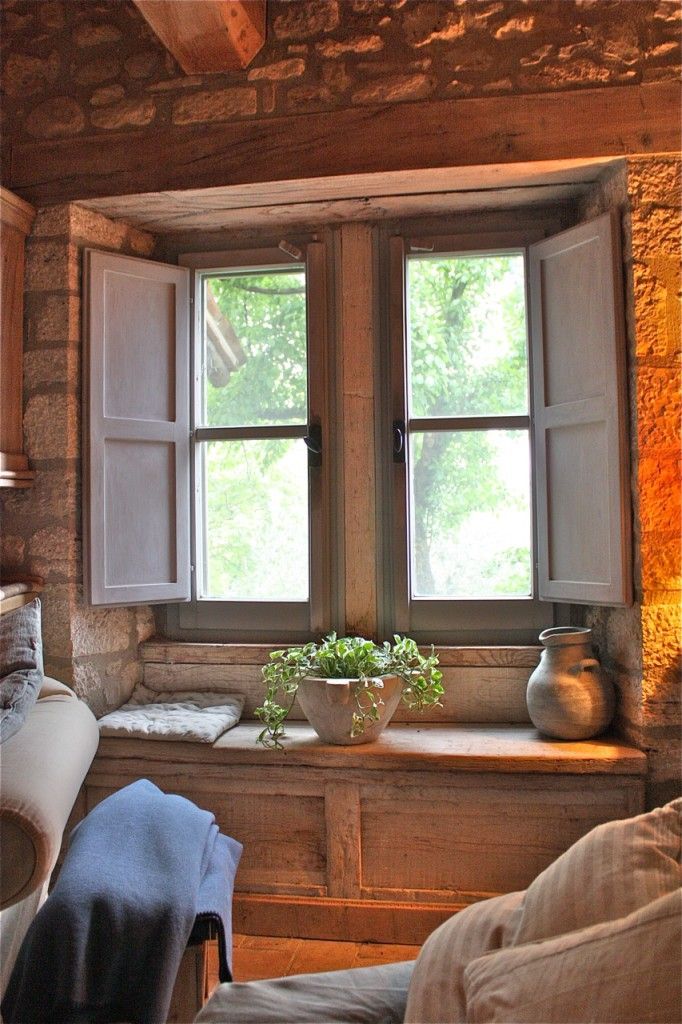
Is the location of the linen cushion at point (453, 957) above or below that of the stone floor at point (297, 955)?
above

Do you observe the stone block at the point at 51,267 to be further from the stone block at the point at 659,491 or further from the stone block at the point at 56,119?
the stone block at the point at 659,491

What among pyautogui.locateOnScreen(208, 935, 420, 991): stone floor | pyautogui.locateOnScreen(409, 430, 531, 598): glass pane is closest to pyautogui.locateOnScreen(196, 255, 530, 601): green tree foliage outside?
pyautogui.locateOnScreen(409, 430, 531, 598): glass pane

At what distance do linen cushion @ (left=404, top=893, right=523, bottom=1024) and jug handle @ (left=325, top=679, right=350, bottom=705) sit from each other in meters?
1.28

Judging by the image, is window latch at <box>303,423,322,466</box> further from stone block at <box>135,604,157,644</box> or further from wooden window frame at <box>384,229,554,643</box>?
stone block at <box>135,604,157,644</box>

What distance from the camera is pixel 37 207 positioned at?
3.09 meters

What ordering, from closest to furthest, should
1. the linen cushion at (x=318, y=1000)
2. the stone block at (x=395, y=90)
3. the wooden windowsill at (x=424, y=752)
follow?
the linen cushion at (x=318, y=1000), the wooden windowsill at (x=424, y=752), the stone block at (x=395, y=90)

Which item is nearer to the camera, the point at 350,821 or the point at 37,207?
the point at 350,821

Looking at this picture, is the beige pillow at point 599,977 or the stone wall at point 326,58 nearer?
the beige pillow at point 599,977

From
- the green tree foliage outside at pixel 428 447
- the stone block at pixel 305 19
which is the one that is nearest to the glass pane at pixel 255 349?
the green tree foliage outside at pixel 428 447

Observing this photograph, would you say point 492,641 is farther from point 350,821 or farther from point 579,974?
point 579,974

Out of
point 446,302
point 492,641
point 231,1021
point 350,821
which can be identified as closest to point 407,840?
point 350,821

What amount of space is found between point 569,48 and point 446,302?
3.12 ft

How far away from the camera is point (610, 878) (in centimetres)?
118

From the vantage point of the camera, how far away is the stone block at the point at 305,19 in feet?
9.56
